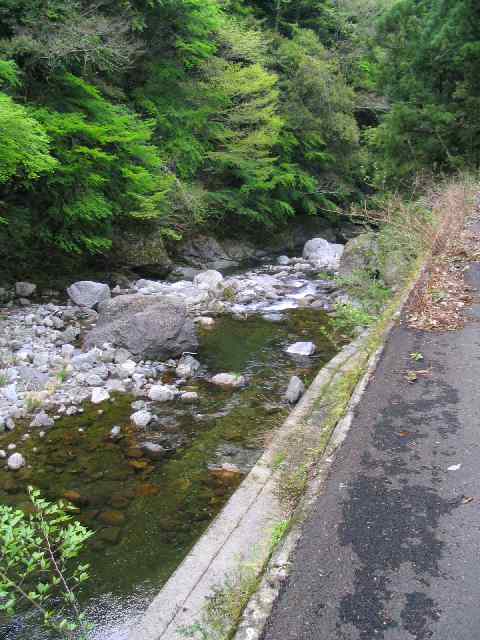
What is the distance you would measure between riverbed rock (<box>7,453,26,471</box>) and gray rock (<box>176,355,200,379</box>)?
283 cm

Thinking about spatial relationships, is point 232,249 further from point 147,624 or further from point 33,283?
point 147,624

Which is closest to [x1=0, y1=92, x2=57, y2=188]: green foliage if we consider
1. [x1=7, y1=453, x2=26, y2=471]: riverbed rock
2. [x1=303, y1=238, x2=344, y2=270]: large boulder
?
[x1=7, y1=453, x2=26, y2=471]: riverbed rock

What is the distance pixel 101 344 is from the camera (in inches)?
333

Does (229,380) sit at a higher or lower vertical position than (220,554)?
lower

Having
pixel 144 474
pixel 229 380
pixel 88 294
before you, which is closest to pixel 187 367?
pixel 229 380

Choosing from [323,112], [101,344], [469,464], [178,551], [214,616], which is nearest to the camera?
[214,616]

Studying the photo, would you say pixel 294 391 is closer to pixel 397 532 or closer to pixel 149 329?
pixel 149 329

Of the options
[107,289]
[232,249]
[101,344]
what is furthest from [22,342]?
[232,249]

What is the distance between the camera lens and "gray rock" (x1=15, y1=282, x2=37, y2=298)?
36.3ft

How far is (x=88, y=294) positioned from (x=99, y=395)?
4803 millimetres

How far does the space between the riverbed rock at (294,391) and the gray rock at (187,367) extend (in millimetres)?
1606

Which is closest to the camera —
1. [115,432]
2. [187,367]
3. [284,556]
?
[284,556]

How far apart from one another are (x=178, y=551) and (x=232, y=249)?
50.3 ft

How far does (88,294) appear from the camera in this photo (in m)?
11.2
